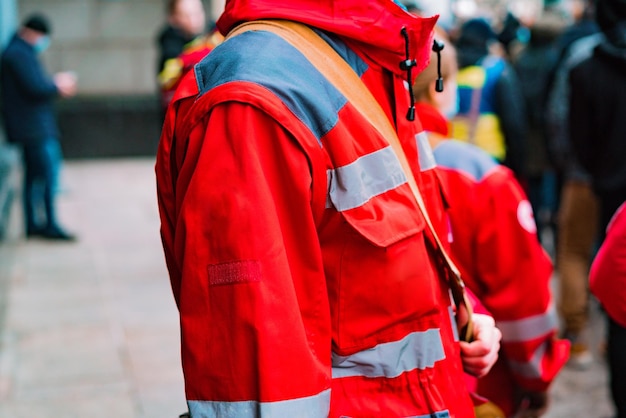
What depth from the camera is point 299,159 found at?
1.63 m

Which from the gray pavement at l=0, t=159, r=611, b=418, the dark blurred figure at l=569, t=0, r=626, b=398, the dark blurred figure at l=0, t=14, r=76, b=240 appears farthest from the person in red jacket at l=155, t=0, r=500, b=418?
the dark blurred figure at l=0, t=14, r=76, b=240

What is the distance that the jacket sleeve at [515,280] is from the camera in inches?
126

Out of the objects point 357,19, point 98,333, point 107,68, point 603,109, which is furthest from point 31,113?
point 357,19

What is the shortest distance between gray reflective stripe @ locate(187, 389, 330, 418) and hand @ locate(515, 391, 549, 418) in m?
1.88

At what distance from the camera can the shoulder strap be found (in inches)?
70.4

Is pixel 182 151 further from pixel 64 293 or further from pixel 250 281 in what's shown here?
pixel 64 293

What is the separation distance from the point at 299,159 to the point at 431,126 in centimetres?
134

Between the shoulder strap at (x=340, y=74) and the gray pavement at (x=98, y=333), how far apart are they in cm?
329

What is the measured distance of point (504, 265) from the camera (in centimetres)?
324

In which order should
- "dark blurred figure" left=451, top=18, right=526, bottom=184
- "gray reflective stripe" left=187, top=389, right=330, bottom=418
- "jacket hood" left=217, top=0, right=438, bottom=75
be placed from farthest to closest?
"dark blurred figure" left=451, top=18, right=526, bottom=184, "jacket hood" left=217, top=0, right=438, bottom=75, "gray reflective stripe" left=187, top=389, right=330, bottom=418

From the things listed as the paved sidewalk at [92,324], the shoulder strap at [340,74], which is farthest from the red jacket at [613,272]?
the paved sidewalk at [92,324]

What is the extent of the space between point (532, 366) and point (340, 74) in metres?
1.83

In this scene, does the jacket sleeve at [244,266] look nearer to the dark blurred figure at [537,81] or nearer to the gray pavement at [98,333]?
the gray pavement at [98,333]

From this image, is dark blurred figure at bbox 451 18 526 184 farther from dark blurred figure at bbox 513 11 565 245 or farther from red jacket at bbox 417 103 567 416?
red jacket at bbox 417 103 567 416
